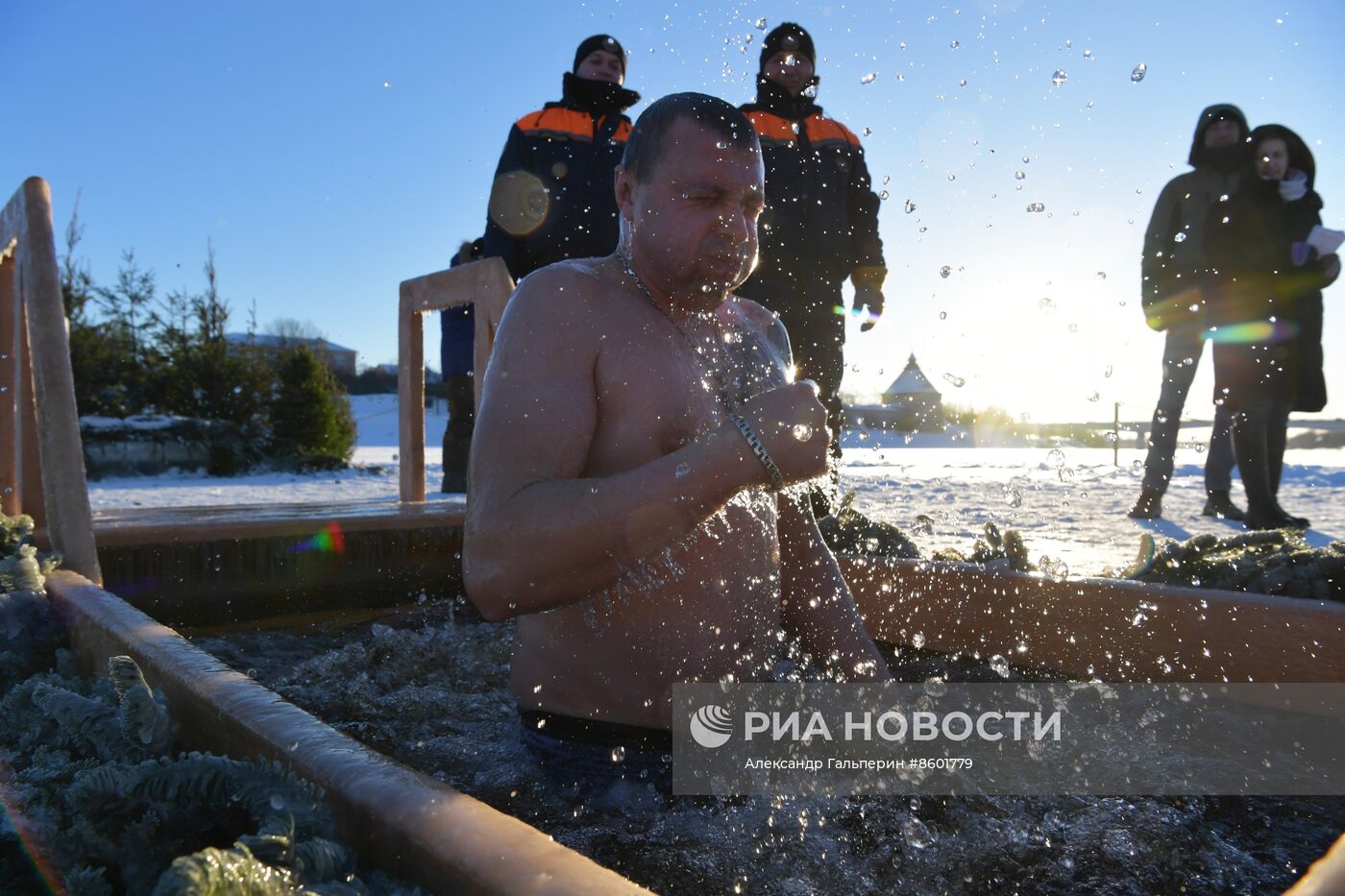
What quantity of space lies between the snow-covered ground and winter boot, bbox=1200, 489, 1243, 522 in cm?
19

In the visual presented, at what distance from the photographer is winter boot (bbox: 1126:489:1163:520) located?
6277 millimetres

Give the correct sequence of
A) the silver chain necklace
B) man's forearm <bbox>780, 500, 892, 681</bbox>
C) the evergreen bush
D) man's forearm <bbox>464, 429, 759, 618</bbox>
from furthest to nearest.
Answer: the evergreen bush < man's forearm <bbox>780, 500, 892, 681</bbox> < the silver chain necklace < man's forearm <bbox>464, 429, 759, 618</bbox>

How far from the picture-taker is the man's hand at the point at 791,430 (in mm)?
1330

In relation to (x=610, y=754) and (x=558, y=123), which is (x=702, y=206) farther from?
(x=558, y=123)

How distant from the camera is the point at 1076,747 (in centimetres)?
188

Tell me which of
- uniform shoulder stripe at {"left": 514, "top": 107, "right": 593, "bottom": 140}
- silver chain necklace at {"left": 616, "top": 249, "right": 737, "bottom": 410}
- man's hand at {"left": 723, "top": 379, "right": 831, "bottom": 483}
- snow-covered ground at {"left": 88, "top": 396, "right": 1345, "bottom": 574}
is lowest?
snow-covered ground at {"left": 88, "top": 396, "right": 1345, "bottom": 574}

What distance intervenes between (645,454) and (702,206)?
0.43m

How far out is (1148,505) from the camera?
6.30m

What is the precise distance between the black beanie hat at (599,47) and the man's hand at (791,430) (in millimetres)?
4016

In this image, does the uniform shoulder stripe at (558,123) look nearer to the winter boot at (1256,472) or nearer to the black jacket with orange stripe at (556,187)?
the black jacket with orange stripe at (556,187)

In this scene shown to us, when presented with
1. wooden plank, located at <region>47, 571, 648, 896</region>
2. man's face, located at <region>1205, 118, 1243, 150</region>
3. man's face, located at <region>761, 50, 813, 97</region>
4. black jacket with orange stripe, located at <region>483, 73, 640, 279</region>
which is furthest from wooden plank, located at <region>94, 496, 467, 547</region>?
man's face, located at <region>1205, 118, 1243, 150</region>

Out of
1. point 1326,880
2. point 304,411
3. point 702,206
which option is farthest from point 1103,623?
point 304,411

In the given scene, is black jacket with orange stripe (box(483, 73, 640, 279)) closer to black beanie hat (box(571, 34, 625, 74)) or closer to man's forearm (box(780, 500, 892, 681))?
black beanie hat (box(571, 34, 625, 74))

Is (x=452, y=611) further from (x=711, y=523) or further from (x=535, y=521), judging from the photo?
(x=535, y=521)
